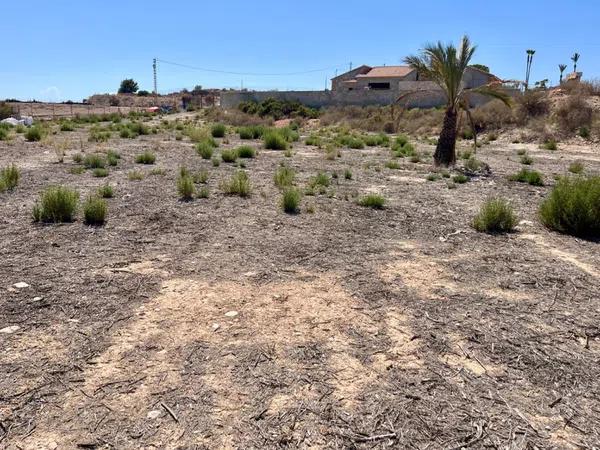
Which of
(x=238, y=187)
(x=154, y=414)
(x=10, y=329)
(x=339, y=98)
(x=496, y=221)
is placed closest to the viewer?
(x=154, y=414)

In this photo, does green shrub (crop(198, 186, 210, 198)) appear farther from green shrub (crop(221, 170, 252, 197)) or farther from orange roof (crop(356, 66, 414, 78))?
orange roof (crop(356, 66, 414, 78))

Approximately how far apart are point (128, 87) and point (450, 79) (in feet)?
398

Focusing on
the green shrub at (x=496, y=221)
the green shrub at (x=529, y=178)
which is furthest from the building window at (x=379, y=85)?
the green shrub at (x=496, y=221)

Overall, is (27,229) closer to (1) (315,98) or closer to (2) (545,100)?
(2) (545,100)

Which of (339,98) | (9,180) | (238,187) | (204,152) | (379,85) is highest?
(379,85)

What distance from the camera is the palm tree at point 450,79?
59.5ft

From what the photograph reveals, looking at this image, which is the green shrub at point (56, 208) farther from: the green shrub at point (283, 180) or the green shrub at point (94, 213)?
the green shrub at point (283, 180)

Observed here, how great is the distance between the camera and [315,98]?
2382 inches

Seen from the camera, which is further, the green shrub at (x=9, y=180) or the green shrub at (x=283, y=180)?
the green shrub at (x=283, y=180)

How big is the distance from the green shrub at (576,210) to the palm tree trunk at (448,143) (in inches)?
373

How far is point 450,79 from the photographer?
18.1 m

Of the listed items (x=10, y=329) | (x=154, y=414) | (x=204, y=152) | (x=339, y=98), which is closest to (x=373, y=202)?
(x=10, y=329)

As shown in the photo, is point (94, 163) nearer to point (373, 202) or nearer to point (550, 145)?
point (373, 202)

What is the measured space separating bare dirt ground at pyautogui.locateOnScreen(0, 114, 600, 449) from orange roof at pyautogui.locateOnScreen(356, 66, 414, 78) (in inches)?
2447
